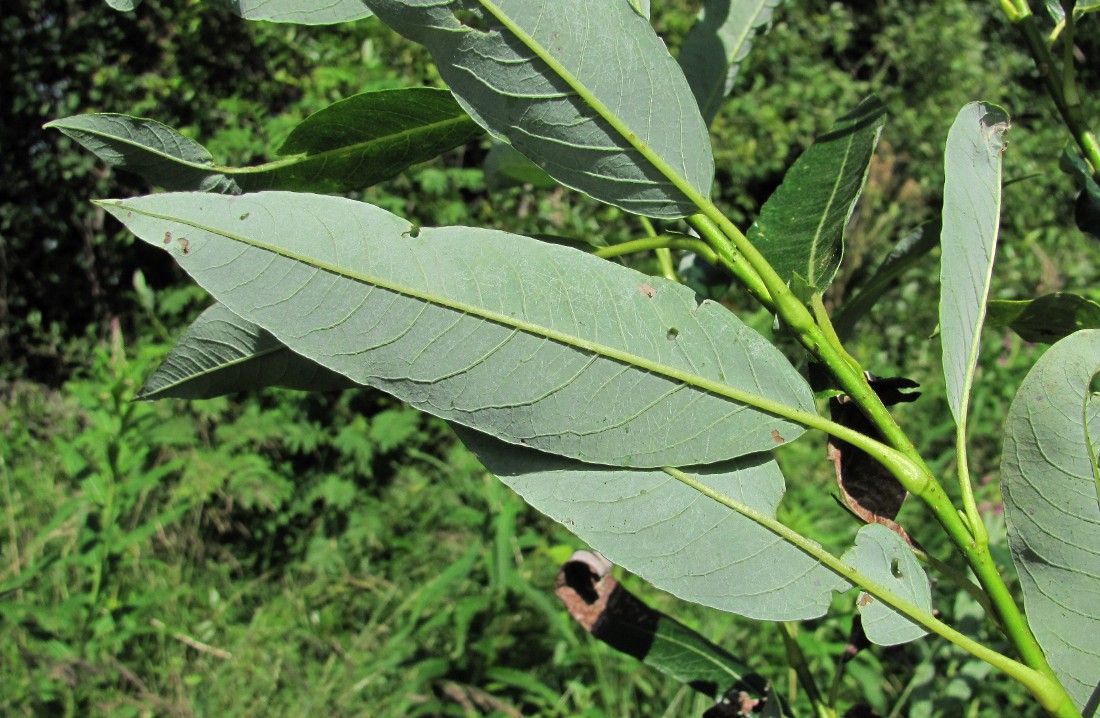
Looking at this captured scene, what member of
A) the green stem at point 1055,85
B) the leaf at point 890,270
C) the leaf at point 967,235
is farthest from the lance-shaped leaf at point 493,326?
the green stem at point 1055,85

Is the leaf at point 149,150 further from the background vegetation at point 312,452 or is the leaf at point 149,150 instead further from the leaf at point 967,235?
the background vegetation at point 312,452

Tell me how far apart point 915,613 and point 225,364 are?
1.81 feet

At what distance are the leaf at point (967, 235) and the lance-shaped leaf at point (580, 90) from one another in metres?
0.18

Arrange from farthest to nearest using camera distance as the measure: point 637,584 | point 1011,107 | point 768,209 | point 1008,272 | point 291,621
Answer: point 1011,107, point 1008,272, point 291,621, point 637,584, point 768,209

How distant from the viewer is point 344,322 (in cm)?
53

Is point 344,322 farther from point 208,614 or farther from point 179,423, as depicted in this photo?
point 179,423

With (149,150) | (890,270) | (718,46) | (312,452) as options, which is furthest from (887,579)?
(312,452)

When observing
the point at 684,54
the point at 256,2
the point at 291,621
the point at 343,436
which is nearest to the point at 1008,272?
the point at 343,436

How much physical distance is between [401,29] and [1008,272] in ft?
18.9

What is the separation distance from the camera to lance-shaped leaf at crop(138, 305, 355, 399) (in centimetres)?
67

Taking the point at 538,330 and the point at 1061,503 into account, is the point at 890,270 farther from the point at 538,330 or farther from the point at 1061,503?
the point at 538,330

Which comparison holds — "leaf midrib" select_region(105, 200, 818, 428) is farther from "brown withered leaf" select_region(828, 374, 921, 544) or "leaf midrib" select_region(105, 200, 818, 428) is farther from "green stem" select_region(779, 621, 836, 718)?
"green stem" select_region(779, 621, 836, 718)

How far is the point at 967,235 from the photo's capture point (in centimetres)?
61

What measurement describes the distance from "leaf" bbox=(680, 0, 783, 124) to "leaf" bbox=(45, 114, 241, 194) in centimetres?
44
